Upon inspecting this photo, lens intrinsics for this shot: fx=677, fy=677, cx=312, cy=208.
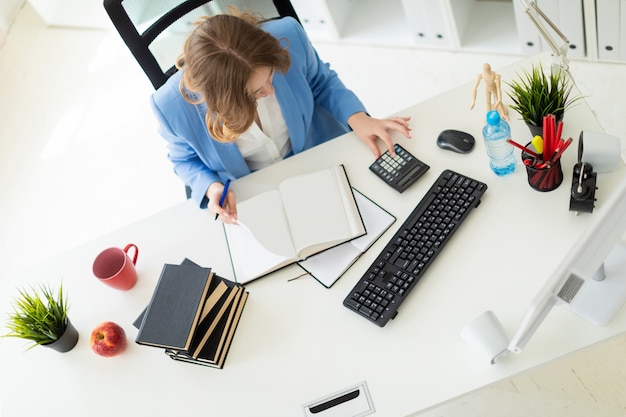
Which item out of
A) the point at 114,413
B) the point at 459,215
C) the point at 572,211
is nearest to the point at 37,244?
the point at 114,413

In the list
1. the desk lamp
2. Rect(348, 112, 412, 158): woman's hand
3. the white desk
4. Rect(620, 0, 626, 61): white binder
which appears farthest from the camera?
Rect(620, 0, 626, 61): white binder

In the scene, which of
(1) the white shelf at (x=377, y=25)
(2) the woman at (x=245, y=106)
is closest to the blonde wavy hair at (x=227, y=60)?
(2) the woman at (x=245, y=106)

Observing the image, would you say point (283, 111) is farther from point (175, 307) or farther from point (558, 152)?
point (558, 152)

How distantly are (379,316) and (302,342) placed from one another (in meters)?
0.18

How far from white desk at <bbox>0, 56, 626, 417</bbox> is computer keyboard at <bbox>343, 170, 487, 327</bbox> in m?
0.02

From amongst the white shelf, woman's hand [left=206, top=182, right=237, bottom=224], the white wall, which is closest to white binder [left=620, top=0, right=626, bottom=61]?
the white shelf

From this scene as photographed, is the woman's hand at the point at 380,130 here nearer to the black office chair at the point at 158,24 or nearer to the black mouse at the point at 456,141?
the black mouse at the point at 456,141

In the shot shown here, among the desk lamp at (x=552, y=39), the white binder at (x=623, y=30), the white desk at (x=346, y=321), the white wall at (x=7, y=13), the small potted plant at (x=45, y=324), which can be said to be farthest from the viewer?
the white wall at (x=7, y=13)

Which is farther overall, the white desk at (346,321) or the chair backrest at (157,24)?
the chair backrest at (157,24)

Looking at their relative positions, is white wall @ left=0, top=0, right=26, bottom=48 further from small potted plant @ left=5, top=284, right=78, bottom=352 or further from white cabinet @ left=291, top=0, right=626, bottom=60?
small potted plant @ left=5, top=284, right=78, bottom=352

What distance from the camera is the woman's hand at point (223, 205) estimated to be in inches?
65.7

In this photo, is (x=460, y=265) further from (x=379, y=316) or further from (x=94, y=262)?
(x=94, y=262)

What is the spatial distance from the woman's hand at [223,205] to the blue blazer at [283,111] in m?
0.03

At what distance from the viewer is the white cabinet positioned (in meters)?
2.40
